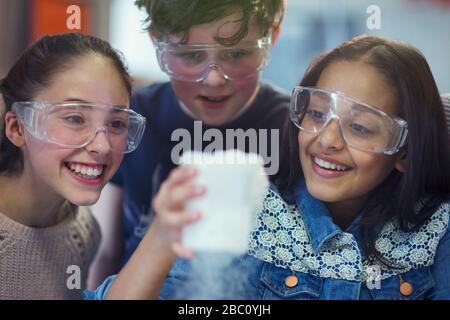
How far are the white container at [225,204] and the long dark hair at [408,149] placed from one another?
0.11m

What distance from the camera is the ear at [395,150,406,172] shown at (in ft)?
3.85

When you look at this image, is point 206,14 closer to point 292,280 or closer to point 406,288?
point 292,280

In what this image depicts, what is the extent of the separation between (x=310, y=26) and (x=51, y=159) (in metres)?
0.54

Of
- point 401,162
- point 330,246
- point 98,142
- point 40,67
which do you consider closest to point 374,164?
point 401,162

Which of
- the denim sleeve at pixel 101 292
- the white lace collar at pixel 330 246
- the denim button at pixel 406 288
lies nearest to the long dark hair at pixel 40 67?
the denim sleeve at pixel 101 292

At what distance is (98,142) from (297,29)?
0.43 meters

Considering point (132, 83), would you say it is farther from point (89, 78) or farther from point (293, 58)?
point (293, 58)

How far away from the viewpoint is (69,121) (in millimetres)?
1165

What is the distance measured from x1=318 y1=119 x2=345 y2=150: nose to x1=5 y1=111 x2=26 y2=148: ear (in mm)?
550

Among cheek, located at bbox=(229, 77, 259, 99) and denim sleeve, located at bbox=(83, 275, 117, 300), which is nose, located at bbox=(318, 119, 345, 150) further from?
denim sleeve, located at bbox=(83, 275, 117, 300)

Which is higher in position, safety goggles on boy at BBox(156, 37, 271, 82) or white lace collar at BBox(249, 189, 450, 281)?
safety goggles on boy at BBox(156, 37, 271, 82)

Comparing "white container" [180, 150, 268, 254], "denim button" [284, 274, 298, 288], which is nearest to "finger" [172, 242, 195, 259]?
"white container" [180, 150, 268, 254]

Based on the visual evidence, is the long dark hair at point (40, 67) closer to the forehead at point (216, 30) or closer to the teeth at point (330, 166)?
the forehead at point (216, 30)

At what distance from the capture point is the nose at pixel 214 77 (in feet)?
3.95
